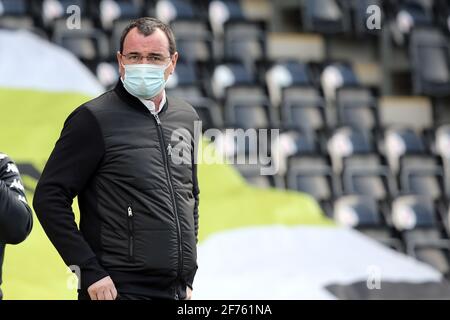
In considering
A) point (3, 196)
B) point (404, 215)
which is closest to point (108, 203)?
point (3, 196)

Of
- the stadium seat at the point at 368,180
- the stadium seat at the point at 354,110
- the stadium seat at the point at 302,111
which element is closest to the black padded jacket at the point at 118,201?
the stadium seat at the point at 368,180

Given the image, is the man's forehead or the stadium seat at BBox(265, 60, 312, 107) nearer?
the man's forehead

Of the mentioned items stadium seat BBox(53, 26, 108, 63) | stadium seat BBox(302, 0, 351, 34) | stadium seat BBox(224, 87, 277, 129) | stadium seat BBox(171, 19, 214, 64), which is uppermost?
stadium seat BBox(302, 0, 351, 34)

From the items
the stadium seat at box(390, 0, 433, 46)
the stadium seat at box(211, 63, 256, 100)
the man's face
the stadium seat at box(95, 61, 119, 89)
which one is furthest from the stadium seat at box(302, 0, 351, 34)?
the man's face

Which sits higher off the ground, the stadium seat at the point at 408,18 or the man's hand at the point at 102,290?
the stadium seat at the point at 408,18

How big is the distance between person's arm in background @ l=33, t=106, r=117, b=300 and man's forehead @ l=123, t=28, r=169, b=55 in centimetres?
20

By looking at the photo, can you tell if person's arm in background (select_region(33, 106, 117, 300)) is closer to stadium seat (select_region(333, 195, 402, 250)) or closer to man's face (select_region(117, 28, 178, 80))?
man's face (select_region(117, 28, 178, 80))

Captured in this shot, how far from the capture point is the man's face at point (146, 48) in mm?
2736

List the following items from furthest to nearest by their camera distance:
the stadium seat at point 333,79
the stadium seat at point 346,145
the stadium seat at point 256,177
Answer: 1. the stadium seat at point 333,79
2. the stadium seat at point 346,145
3. the stadium seat at point 256,177

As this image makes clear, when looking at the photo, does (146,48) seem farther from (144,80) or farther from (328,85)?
(328,85)

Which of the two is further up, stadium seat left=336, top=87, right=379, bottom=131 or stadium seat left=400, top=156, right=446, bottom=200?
stadium seat left=336, top=87, right=379, bottom=131

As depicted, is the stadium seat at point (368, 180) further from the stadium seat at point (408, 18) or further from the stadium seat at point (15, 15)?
the stadium seat at point (15, 15)

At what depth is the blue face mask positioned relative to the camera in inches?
107
